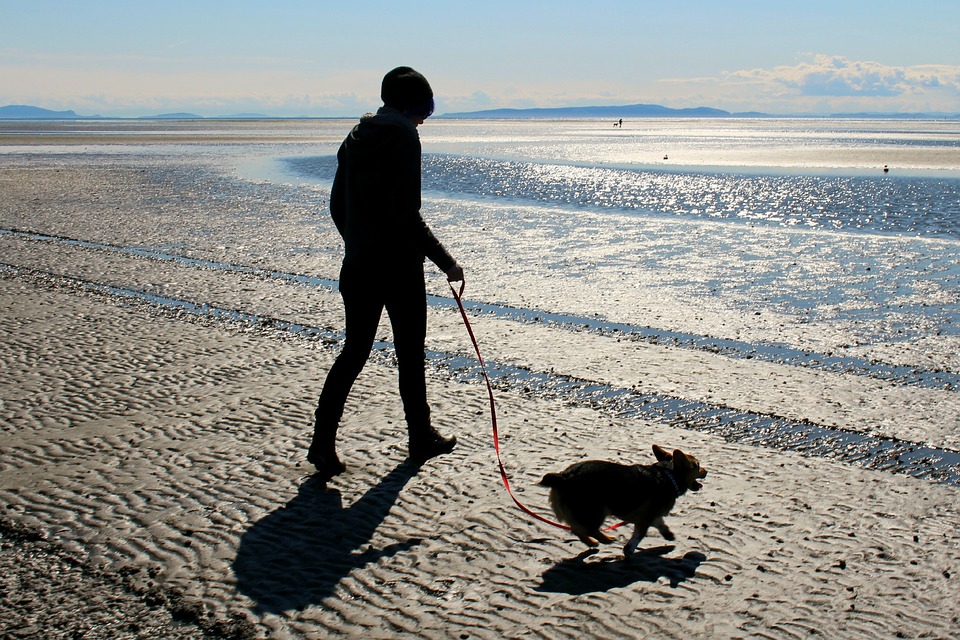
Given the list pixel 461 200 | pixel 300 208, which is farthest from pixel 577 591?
pixel 461 200

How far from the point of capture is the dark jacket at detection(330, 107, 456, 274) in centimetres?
453

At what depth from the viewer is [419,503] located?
443 cm

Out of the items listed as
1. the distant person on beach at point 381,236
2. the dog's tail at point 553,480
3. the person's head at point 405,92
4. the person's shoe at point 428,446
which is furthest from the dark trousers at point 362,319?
the dog's tail at point 553,480

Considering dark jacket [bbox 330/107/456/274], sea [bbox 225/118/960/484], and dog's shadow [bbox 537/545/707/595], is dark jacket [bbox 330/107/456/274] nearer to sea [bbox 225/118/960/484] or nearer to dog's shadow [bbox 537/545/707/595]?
dog's shadow [bbox 537/545/707/595]

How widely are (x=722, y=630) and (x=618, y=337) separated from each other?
15.2 feet

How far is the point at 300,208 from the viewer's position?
18.4 m

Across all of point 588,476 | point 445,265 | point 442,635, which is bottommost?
point 442,635

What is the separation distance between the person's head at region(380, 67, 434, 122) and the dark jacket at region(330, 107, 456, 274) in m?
0.06

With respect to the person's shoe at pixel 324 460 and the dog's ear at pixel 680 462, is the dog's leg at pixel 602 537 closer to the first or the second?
the dog's ear at pixel 680 462

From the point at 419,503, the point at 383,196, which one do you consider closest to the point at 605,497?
the point at 419,503

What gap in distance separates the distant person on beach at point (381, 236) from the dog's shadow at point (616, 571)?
148 cm

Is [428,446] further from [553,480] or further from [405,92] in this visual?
[405,92]

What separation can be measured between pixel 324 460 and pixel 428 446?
0.61m

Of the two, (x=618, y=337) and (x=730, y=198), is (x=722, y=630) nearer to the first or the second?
(x=618, y=337)
